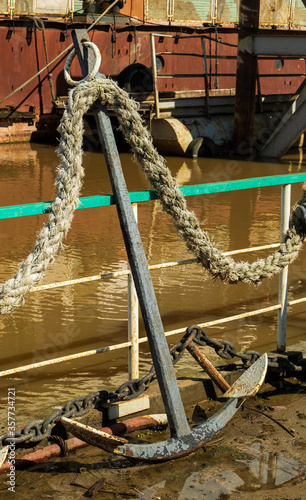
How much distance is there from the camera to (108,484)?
2650mm

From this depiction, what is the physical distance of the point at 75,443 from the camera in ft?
9.58

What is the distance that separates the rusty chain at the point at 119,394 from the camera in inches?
113

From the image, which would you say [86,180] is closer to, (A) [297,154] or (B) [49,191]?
(B) [49,191]

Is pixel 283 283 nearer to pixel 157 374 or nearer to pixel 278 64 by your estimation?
pixel 157 374

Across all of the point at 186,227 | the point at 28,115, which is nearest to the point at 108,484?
the point at 186,227

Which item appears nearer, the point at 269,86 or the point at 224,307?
the point at 224,307

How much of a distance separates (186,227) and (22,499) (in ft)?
4.60

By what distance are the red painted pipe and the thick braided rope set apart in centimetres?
64

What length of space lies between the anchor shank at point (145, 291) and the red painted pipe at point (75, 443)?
0.39 m

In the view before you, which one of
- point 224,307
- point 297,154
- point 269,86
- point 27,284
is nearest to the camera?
point 27,284

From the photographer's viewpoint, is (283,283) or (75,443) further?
(283,283)

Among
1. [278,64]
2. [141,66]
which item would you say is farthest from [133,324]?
[278,64]

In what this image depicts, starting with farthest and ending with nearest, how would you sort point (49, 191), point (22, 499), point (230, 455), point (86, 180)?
point (86, 180)
point (49, 191)
point (230, 455)
point (22, 499)

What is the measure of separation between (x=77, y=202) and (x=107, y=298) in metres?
2.84
